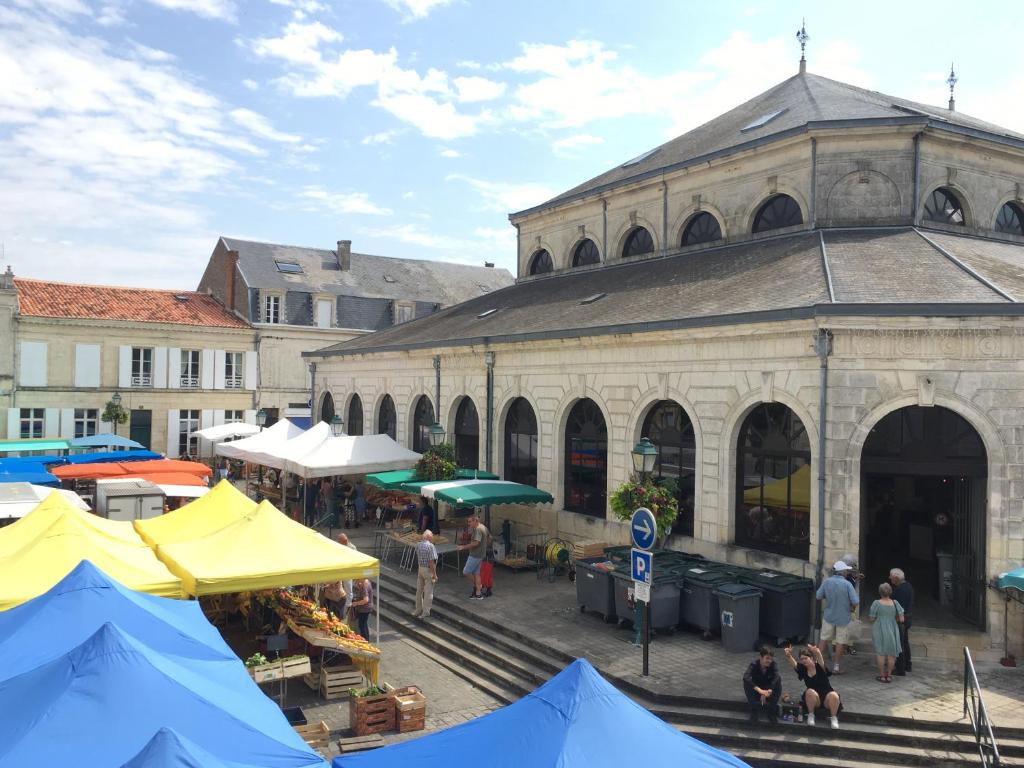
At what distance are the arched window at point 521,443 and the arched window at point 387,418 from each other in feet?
22.2

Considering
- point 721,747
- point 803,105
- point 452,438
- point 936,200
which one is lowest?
point 721,747

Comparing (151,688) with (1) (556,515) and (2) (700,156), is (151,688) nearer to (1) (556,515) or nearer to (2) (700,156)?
(1) (556,515)

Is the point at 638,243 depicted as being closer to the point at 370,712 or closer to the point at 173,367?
the point at 370,712

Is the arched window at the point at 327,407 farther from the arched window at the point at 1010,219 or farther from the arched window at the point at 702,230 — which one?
the arched window at the point at 1010,219

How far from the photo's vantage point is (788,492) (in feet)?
47.4

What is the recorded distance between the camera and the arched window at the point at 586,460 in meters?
18.5

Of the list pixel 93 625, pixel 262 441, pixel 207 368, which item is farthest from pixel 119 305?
pixel 93 625

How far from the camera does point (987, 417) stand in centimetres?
1268

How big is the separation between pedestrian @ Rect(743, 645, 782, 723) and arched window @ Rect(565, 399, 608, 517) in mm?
8056

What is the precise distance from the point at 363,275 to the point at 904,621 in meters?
37.6

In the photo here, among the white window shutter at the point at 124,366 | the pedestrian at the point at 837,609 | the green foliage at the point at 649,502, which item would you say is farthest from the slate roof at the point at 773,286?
the white window shutter at the point at 124,366

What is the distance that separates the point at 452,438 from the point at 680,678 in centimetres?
1275

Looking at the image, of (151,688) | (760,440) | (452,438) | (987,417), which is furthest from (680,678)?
(452,438)

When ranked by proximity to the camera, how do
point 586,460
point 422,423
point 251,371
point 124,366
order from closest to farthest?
point 586,460 < point 422,423 < point 124,366 < point 251,371
